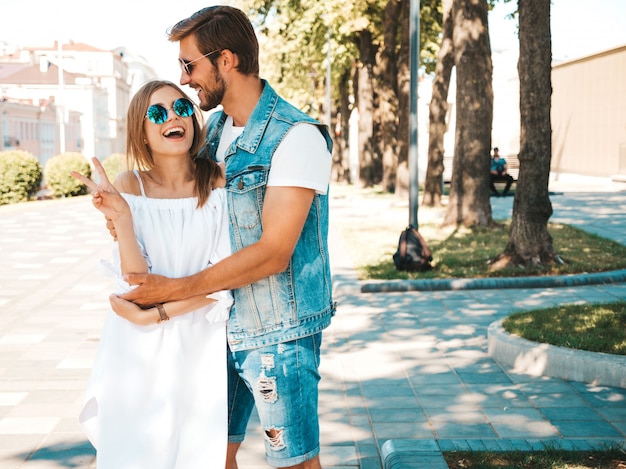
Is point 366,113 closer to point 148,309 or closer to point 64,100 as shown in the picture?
point 148,309

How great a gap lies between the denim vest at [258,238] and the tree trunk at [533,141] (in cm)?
910

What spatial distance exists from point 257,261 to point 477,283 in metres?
8.24

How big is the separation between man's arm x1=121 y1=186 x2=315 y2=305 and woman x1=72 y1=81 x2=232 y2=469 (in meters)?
0.06

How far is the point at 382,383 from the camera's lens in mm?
6441

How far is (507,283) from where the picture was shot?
10695mm

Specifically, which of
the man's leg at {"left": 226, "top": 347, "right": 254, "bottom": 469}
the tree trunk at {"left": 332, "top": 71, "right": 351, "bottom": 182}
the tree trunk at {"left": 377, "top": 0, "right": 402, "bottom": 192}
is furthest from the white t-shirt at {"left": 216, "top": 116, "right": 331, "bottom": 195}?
the tree trunk at {"left": 332, "top": 71, "right": 351, "bottom": 182}

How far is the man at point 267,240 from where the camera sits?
2.75 m

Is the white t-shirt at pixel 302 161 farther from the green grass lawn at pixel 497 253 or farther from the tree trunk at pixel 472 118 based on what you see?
the tree trunk at pixel 472 118

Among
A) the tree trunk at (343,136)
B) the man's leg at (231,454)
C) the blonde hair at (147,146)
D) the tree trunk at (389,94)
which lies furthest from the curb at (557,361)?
→ the tree trunk at (343,136)

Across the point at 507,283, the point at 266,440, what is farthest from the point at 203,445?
the point at 507,283

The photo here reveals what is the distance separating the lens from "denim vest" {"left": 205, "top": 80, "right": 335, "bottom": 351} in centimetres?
284

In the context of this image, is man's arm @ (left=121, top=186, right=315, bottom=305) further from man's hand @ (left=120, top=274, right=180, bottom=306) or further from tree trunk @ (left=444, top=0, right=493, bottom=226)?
tree trunk @ (left=444, top=0, right=493, bottom=226)

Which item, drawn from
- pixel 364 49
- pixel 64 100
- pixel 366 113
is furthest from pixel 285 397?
pixel 64 100

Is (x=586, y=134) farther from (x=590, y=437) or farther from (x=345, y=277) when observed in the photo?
(x=590, y=437)
